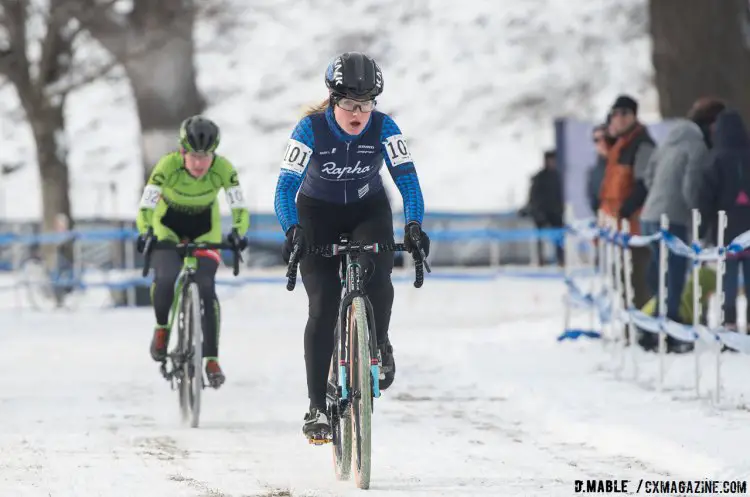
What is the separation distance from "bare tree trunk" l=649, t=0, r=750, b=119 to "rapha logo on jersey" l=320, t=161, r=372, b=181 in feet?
39.7

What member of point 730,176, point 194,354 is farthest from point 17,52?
point 194,354

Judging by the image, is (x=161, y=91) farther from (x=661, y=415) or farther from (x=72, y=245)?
(x=661, y=415)

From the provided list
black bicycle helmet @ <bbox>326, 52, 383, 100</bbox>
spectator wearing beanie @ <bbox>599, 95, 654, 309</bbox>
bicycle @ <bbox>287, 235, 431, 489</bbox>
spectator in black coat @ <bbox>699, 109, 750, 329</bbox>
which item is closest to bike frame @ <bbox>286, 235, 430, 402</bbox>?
bicycle @ <bbox>287, 235, 431, 489</bbox>

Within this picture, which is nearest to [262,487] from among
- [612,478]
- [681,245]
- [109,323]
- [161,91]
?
[612,478]

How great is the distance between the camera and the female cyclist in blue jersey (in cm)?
816

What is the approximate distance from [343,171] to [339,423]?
1.24 metres

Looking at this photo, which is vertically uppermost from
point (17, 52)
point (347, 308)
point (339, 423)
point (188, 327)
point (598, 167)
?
point (17, 52)

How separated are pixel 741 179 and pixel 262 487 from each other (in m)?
6.27

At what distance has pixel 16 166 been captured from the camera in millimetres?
82062

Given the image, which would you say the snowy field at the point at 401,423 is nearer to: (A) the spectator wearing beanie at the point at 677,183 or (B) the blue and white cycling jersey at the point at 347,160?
(A) the spectator wearing beanie at the point at 677,183

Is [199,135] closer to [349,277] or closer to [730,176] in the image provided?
[349,277]

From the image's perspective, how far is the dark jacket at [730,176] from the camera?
1290 centimetres

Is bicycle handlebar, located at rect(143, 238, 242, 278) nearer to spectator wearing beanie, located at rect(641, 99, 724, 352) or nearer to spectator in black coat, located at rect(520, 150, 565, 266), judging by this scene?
spectator wearing beanie, located at rect(641, 99, 724, 352)

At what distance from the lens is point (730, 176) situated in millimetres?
12938
